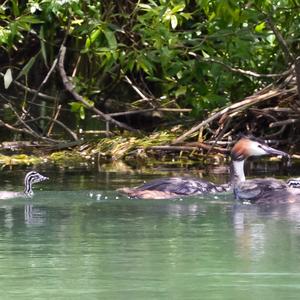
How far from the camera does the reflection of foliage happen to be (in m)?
14.1

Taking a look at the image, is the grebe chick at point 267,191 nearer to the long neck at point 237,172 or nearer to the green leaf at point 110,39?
the long neck at point 237,172

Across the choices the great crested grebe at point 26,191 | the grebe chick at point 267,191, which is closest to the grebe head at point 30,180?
the great crested grebe at point 26,191

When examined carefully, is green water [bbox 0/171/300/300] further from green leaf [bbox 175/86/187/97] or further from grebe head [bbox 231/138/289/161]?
green leaf [bbox 175/86/187/97]

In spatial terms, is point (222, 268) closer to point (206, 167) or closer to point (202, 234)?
point (202, 234)

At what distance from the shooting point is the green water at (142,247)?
7645 millimetres

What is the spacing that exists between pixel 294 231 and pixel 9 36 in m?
5.87

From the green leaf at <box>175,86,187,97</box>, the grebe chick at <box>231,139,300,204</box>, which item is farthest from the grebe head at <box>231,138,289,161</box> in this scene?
the green leaf at <box>175,86,187,97</box>

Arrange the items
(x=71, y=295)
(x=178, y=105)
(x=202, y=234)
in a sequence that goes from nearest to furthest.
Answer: (x=71, y=295) → (x=202, y=234) → (x=178, y=105)

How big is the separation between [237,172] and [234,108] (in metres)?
2.90

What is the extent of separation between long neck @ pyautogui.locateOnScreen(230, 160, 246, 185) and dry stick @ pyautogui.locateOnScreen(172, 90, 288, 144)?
2.20 metres

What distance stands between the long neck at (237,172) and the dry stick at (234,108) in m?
2.20

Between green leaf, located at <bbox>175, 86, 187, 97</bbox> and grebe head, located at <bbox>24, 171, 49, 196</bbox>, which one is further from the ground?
green leaf, located at <bbox>175, 86, 187, 97</bbox>

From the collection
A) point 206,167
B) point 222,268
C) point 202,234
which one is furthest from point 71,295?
point 206,167

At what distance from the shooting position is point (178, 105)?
17.3m
